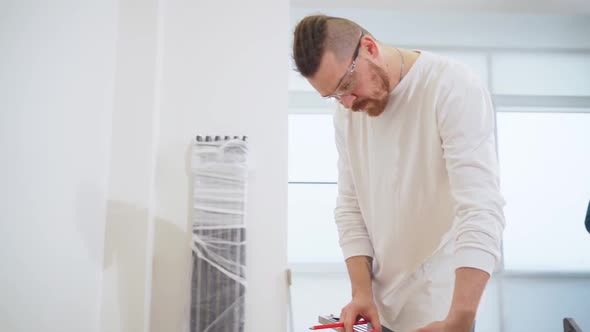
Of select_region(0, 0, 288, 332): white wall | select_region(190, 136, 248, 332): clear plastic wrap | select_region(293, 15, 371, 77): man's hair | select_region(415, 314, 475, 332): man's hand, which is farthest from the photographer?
select_region(190, 136, 248, 332): clear plastic wrap

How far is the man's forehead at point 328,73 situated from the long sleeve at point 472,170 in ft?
0.73

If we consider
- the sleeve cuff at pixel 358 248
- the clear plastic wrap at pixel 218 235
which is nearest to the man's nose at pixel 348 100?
the sleeve cuff at pixel 358 248

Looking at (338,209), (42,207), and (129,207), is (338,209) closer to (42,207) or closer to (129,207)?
(42,207)

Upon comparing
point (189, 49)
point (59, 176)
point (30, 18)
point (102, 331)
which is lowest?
point (102, 331)

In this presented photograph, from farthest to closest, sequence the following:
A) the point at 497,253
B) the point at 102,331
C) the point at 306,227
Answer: the point at 306,227 → the point at 102,331 → the point at 497,253

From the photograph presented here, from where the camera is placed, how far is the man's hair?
3.11ft

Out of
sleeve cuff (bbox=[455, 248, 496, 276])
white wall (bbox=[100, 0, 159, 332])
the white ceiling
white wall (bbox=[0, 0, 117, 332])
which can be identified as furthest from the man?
the white ceiling

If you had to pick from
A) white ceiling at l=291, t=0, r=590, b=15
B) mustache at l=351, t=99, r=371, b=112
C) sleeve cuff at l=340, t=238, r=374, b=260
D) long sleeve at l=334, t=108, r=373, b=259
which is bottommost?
sleeve cuff at l=340, t=238, r=374, b=260

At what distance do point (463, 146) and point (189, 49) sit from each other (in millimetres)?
1794

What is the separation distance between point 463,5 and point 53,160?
241cm

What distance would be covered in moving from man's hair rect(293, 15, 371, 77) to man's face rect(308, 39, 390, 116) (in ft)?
0.05

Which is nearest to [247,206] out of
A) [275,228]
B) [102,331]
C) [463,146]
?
[275,228]

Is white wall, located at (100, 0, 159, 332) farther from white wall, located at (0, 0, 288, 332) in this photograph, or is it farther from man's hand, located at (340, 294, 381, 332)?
man's hand, located at (340, 294, 381, 332)

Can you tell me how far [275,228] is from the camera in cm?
225
